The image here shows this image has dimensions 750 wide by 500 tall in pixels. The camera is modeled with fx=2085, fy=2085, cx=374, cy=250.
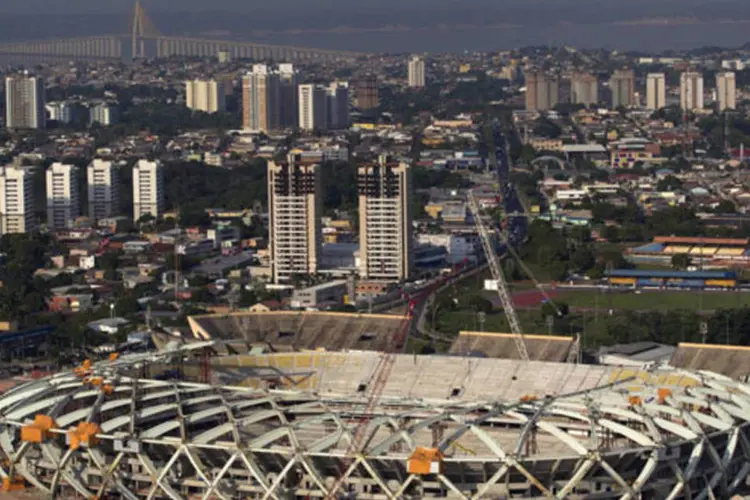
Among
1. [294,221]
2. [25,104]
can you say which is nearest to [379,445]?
[294,221]

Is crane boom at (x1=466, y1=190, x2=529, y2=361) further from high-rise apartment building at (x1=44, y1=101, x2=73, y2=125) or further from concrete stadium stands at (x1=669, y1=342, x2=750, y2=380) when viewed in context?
high-rise apartment building at (x1=44, y1=101, x2=73, y2=125)

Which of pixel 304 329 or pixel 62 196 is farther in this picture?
pixel 62 196

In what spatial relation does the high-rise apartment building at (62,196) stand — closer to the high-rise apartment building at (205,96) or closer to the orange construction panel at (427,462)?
the orange construction panel at (427,462)

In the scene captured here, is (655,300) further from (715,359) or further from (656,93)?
(656,93)

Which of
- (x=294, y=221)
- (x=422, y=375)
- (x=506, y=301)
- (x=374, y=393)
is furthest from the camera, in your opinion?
(x=294, y=221)

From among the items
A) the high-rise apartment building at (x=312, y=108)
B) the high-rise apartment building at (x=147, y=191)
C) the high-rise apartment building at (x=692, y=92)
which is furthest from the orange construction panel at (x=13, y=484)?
the high-rise apartment building at (x=692, y=92)

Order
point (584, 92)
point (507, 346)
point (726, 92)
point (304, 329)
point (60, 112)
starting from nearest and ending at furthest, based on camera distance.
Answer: point (507, 346) → point (304, 329) → point (60, 112) → point (726, 92) → point (584, 92)

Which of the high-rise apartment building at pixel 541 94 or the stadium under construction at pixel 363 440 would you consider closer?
the stadium under construction at pixel 363 440
